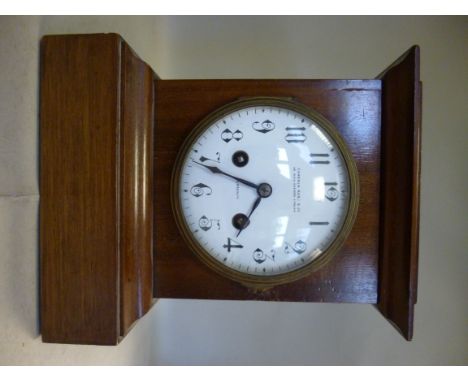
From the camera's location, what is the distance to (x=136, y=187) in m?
0.62

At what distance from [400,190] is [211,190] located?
0.86ft

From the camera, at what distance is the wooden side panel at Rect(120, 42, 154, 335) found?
0.60m

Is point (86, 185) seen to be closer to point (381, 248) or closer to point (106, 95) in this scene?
point (106, 95)

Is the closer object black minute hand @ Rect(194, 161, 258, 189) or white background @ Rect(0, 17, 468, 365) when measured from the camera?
black minute hand @ Rect(194, 161, 258, 189)

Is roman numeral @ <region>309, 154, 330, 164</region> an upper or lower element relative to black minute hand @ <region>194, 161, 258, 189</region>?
upper

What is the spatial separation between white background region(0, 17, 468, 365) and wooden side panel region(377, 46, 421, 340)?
426 millimetres

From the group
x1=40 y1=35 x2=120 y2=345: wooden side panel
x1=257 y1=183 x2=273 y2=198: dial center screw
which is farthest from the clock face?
x1=40 y1=35 x2=120 y2=345: wooden side panel

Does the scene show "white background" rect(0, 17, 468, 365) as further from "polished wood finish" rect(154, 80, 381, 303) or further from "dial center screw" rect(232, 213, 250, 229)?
"dial center screw" rect(232, 213, 250, 229)

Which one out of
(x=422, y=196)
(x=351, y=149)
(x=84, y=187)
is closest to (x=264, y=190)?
(x=351, y=149)

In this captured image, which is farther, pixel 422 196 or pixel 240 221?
pixel 422 196

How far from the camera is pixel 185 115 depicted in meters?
0.66

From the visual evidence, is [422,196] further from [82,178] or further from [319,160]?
[82,178]

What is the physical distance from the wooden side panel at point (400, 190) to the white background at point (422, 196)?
0.43 meters

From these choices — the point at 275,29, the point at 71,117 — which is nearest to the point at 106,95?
the point at 71,117
